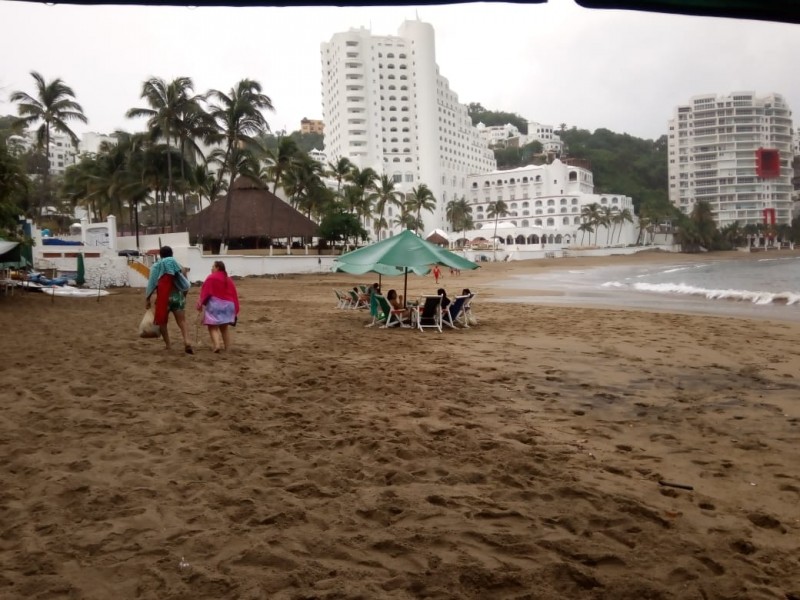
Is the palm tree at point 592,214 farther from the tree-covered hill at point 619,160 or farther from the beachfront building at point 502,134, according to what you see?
the beachfront building at point 502,134

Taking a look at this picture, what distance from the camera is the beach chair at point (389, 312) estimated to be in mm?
11016

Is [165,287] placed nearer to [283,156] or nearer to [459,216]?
[283,156]

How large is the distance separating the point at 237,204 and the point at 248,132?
10072mm

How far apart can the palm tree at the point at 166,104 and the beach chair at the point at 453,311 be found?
2502 cm

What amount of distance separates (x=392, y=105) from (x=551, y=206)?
3151cm

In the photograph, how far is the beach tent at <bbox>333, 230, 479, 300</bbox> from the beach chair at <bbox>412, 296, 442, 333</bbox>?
1.93ft

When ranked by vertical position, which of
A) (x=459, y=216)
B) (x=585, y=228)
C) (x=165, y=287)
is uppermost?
(x=459, y=216)

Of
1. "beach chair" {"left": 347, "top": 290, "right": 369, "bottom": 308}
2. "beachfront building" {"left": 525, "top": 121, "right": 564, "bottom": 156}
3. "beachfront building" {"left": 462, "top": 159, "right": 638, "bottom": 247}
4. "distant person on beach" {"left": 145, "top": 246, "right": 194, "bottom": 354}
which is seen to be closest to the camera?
"distant person on beach" {"left": 145, "top": 246, "right": 194, "bottom": 354}

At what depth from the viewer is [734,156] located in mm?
119312

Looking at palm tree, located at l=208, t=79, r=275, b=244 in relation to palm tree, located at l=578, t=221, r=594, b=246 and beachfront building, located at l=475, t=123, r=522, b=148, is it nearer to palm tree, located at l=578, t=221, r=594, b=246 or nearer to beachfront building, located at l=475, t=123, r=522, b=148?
palm tree, located at l=578, t=221, r=594, b=246

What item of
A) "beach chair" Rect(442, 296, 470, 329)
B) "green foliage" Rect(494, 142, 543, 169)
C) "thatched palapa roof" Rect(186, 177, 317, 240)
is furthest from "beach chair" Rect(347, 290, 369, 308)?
"green foliage" Rect(494, 142, 543, 169)

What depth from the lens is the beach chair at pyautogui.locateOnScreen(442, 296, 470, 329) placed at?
35.7 ft

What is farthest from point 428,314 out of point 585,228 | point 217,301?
point 585,228

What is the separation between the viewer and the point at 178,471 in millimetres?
3502
